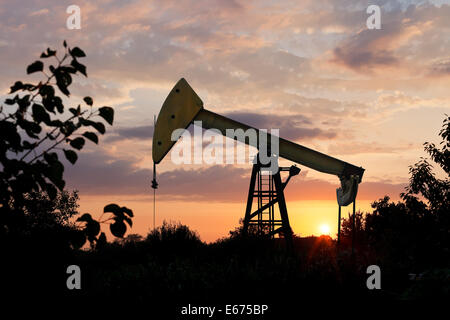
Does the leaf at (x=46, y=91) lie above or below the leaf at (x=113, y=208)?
above

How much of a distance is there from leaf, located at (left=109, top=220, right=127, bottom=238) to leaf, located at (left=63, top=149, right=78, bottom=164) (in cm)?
60

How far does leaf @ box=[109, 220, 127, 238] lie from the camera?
148 inches

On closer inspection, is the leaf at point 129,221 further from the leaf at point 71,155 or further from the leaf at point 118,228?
the leaf at point 71,155

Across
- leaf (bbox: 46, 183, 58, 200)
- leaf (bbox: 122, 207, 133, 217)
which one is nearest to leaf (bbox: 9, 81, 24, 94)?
leaf (bbox: 46, 183, 58, 200)

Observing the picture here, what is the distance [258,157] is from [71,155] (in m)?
14.1

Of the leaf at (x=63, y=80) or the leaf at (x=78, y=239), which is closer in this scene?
the leaf at (x=78, y=239)

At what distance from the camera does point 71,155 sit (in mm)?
3863

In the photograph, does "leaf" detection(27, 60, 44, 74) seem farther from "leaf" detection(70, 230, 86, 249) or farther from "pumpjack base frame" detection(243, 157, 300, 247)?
"pumpjack base frame" detection(243, 157, 300, 247)

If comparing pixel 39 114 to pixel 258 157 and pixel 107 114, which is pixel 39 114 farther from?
pixel 258 157

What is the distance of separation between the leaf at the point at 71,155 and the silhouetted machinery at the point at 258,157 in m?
11.3

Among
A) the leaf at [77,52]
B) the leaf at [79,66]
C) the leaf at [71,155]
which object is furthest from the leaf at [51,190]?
the leaf at [77,52]

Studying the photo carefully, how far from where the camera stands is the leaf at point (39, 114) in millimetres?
3891
